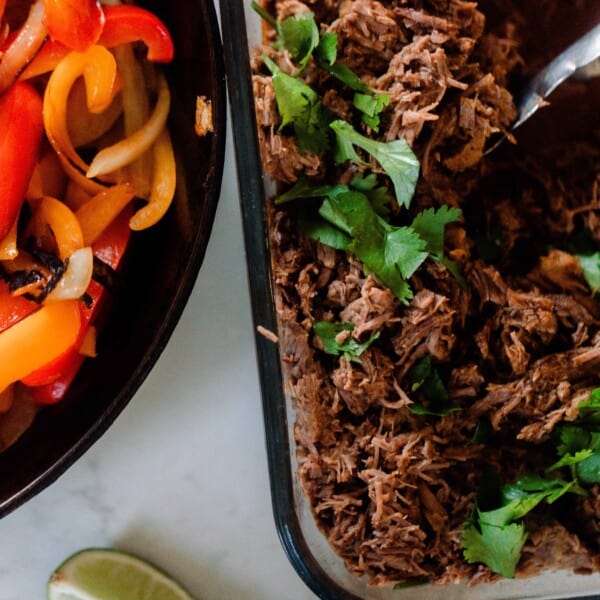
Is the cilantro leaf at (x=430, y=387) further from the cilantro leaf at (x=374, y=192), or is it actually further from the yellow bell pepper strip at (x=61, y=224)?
the yellow bell pepper strip at (x=61, y=224)

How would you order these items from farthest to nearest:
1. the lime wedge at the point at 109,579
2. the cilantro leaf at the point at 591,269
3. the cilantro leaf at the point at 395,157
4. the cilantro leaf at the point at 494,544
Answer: the lime wedge at the point at 109,579 < the cilantro leaf at the point at 591,269 < the cilantro leaf at the point at 494,544 < the cilantro leaf at the point at 395,157

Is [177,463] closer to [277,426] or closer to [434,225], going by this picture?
[277,426]

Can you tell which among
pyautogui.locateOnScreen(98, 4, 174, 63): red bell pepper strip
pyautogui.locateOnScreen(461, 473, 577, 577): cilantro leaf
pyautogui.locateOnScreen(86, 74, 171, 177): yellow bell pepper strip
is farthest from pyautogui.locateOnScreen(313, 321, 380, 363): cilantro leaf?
pyautogui.locateOnScreen(98, 4, 174, 63): red bell pepper strip

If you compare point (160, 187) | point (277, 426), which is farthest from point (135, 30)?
point (277, 426)

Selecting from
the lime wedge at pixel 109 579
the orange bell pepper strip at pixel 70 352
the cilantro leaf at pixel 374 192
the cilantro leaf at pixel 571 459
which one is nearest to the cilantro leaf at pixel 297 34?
the cilantro leaf at pixel 374 192

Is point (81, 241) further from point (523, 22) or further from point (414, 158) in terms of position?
point (523, 22)

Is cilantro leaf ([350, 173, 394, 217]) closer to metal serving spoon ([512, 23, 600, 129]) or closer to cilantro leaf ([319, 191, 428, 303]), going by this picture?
cilantro leaf ([319, 191, 428, 303])
